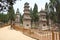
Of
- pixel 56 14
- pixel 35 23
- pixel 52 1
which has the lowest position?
pixel 35 23

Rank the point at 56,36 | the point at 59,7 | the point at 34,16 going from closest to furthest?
the point at 56,36 < the point at 59,7 < the point at 34,16

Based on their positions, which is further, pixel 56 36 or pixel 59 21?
pixel 59 21

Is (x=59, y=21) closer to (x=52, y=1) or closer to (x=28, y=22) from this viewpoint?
(x=52, y=1)

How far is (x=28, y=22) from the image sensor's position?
162 ft

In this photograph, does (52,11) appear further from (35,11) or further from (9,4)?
(9,4)

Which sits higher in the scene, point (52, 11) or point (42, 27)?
point (52, 11)

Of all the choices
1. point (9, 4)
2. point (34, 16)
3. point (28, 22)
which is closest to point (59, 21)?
point (28, 22)

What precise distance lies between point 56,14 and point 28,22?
338 inches

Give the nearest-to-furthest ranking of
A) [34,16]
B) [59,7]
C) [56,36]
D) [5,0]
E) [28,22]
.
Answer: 1. [56,36]
2. [5,0]
3. [59,7]
4. [28,22]
5. [34,16]

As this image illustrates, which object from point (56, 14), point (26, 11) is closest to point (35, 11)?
point (26, 11)

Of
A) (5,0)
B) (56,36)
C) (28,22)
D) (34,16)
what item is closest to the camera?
(56,36)

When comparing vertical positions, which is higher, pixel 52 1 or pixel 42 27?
pixel 52 1

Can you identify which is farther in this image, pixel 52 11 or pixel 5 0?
pixel 52 11

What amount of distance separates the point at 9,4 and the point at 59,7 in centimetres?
3273
